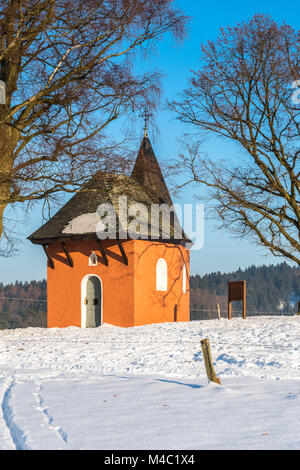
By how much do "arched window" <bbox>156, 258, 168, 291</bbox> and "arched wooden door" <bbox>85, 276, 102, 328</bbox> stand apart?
2491 millimetres

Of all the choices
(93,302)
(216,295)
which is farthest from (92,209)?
(216,295)

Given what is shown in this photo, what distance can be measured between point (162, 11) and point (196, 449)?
13.1 m

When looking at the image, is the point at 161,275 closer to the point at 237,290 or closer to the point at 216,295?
the point at 237,290

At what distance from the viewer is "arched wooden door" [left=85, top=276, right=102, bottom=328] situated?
23094 millimetres

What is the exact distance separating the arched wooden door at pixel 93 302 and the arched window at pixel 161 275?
249cm

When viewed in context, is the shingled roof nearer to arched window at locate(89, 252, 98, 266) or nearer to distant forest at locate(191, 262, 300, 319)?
arched window at locate(89, 252, 98, 266)

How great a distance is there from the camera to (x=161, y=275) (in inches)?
941

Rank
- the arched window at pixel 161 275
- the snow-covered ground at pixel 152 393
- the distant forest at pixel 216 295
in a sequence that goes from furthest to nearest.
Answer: the distant forest at pixel 216 295
the arched window at pixel 161 275
the snow-covered ground at pixel 152 393

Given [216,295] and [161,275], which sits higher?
[161,275]

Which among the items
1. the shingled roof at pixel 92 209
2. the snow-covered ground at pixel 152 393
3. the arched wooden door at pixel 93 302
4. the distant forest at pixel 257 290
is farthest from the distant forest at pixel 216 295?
the snow-covered ground at pixel 152 393

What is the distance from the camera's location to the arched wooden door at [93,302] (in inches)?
909

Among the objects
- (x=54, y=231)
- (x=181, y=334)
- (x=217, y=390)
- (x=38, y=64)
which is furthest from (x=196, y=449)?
(x=54, y=231)

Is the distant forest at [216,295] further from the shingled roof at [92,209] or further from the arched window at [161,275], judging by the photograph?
the arched window at [161,275]

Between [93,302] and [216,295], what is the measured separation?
275 feet
